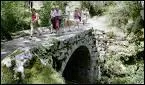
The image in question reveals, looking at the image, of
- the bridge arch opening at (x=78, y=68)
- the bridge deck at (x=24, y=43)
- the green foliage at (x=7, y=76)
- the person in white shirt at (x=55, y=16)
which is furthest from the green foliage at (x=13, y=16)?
the green foliage at (x=7, y=76)

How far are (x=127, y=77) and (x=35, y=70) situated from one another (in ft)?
30.7

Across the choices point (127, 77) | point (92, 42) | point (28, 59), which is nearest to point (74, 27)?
point (92, 42)

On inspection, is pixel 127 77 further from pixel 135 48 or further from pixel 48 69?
pixel 48 69

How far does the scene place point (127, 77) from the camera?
16.8 metres

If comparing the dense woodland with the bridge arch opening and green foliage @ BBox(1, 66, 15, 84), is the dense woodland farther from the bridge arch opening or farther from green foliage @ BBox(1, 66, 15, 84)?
green foliage @ BBox(1, 66, 15, 84)

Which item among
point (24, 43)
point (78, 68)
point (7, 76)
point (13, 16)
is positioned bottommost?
point (78, 68)

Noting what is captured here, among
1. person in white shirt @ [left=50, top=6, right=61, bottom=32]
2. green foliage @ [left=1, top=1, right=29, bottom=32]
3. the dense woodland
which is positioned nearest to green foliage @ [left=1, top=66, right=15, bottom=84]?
person in white shirt @ [left=50, top=6, right=61, bottom=32]

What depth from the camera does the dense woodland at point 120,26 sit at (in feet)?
52.0

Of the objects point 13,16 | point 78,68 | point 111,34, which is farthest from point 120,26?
point 13,16

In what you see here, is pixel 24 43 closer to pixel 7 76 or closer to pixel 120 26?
pixel 7 76

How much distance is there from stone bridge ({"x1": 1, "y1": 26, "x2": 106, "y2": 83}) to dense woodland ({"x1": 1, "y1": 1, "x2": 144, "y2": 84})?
745mm

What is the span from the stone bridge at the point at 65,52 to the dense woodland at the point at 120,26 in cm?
75

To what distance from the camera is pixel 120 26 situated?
773 inches

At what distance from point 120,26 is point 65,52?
7700 millimetres
